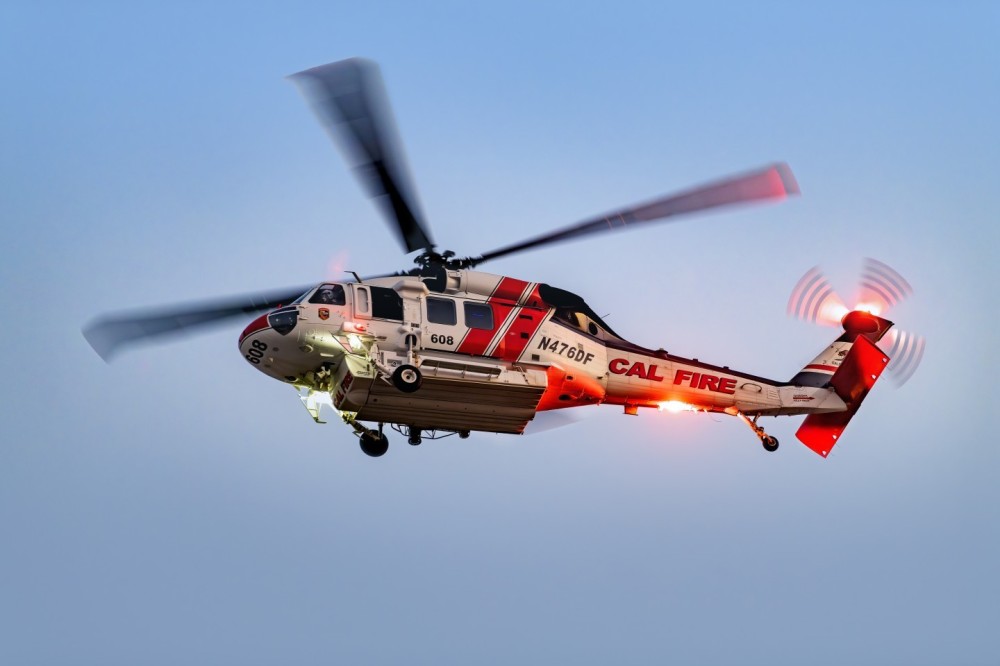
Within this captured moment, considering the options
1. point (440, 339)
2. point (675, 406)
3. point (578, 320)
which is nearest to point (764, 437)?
point (675, 406)

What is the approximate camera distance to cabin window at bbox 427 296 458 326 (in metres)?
21.0

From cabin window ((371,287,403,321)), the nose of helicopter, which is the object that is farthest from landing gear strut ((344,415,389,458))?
cabin window ((371,287,403,321))

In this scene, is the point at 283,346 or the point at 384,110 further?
the point at 283,346

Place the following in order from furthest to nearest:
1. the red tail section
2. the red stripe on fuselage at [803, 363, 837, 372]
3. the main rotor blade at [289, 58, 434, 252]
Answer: the red stripe on fuselage at [803, 363, 837, 372]
the red tail section
the main rotor blade at [289, 58, 434, 252]

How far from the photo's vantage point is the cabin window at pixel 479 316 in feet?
69.5

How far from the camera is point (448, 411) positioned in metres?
20.9

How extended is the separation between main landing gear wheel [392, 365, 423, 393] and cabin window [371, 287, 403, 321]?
3.58 ft

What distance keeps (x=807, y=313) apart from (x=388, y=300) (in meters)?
9.08

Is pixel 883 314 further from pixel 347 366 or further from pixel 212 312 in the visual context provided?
pixel 212 312

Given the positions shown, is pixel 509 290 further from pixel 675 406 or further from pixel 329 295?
pixel 675 406

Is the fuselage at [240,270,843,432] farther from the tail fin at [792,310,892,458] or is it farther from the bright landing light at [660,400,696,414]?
the tail fin at [792,310,892,458]

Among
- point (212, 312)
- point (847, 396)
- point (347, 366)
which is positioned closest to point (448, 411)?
point (347, 366)

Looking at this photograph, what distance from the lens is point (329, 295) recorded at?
20.7 meters

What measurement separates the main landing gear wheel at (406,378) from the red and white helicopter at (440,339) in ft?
0.07
